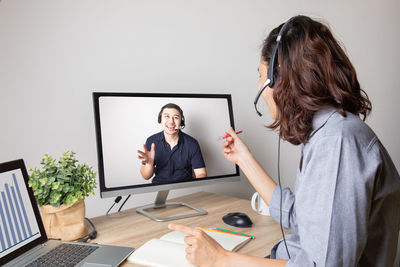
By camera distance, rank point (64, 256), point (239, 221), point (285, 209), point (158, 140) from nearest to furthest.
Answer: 1. point (64, 256)
2. point (285, 209)
3. point (239, 221)
4. point (158, 140)

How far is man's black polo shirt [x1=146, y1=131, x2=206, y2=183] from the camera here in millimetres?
1232

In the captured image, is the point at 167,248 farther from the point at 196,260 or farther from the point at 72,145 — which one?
the point at 72,145

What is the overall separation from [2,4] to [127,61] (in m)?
0.53

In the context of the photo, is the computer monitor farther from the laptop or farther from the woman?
the woman

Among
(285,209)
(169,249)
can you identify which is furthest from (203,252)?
(285,209)

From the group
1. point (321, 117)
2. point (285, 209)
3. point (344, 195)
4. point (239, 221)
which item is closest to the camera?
point (344, 195)

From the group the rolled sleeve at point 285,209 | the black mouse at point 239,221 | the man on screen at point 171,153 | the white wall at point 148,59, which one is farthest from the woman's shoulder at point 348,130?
the white wall at point 148,59

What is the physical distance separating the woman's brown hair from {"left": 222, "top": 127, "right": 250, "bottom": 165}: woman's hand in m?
0.37

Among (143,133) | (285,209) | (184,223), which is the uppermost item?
(143,133)

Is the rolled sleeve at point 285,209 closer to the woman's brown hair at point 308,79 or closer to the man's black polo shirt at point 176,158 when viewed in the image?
the woman's brown hair at point 308,79

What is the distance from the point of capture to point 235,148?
1.18m

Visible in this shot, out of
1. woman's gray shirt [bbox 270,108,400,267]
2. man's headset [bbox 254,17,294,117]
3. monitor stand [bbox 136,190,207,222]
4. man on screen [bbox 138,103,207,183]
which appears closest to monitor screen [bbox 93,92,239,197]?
man on screen [bbox 138,103,207,183]

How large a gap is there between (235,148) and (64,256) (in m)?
0.68

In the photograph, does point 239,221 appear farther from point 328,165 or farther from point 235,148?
point 328,165
